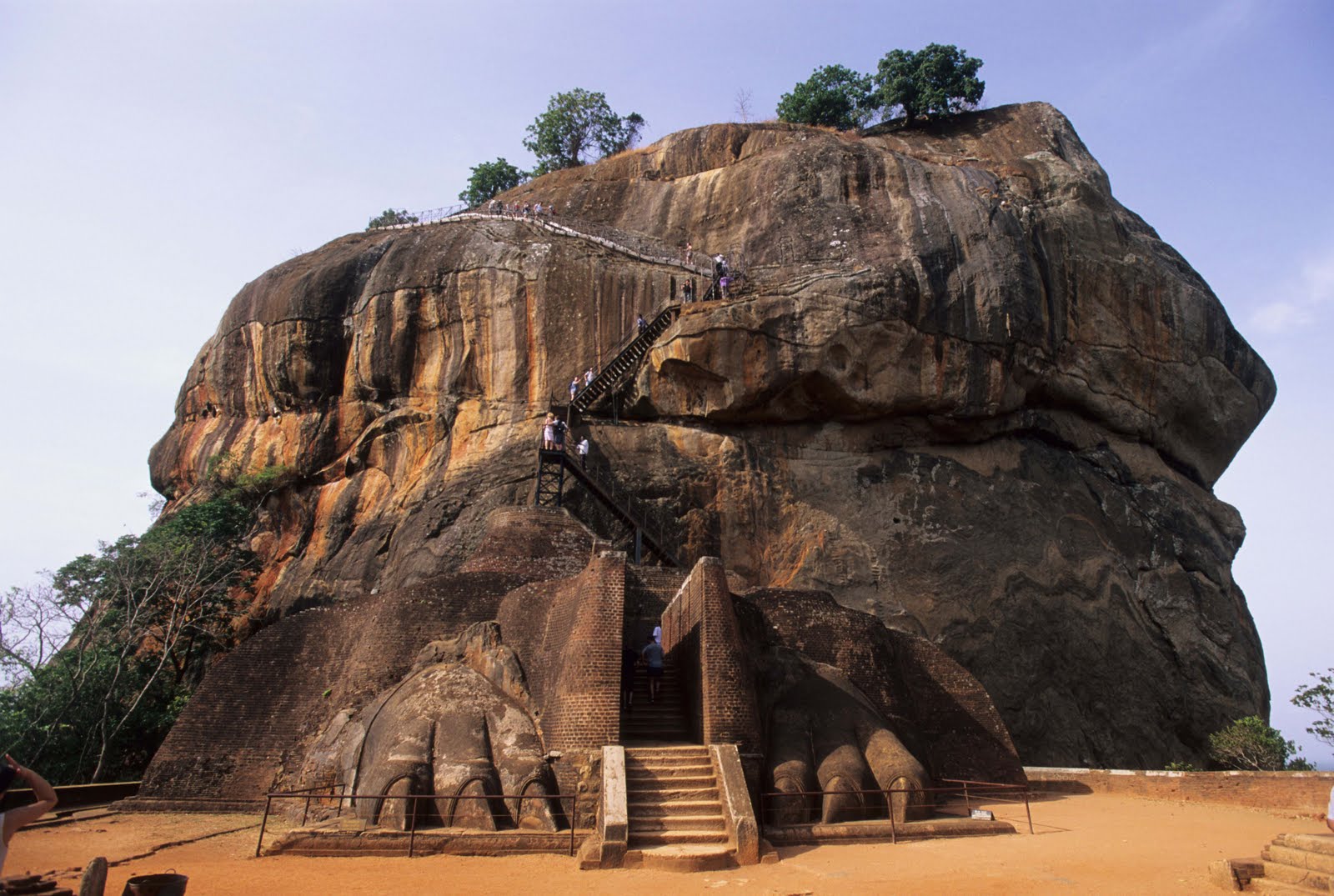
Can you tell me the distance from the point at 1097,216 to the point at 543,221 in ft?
59.4

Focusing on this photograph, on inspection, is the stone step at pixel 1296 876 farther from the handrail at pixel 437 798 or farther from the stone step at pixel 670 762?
the handrail at pixel 437 798

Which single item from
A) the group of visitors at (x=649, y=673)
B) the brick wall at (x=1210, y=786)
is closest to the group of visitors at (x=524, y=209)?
the group of visitors at (x=649, y=673)

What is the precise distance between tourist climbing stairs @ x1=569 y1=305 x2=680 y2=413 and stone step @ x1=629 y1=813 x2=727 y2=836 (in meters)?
16.1

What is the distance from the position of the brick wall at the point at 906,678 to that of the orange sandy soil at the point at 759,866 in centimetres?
313

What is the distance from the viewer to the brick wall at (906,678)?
15.2 m

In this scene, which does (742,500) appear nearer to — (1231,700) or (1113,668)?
(1113,668)

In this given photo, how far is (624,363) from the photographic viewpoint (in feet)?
86.2

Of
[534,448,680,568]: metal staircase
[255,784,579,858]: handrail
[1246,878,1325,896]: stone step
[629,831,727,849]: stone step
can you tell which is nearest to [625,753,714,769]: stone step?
[255,784,579,858]: handrail

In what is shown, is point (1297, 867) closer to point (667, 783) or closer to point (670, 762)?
point (667, 783)

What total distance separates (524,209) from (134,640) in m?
18.7

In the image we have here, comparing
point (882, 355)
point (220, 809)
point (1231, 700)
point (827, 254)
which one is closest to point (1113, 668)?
point (1231, 700)

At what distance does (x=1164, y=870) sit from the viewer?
9.50m

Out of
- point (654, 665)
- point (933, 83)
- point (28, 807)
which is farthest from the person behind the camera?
point (933, 83)

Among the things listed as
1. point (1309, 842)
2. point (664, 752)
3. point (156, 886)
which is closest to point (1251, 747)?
point (1309, 842)
